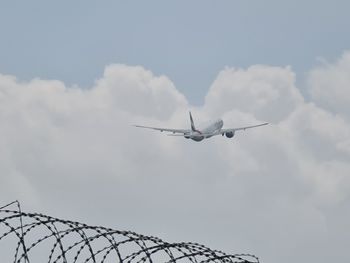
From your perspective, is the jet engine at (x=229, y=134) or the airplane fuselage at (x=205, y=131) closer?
the airplane fuselage at (x=205, y=131)

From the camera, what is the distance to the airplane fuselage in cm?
15850

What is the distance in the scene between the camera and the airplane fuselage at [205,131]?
520ft

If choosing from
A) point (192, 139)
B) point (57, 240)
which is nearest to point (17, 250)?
point (57, 240)

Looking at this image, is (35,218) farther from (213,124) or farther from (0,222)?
(213,124)

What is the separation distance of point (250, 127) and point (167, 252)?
14478 centimetres

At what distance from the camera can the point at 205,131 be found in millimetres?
163375

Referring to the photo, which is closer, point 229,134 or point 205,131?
point 205,131

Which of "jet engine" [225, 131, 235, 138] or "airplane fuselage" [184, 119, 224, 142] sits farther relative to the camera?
"jet engine" [225, 131, 235, 138]

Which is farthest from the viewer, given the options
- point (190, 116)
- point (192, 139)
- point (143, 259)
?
point (190, 116)

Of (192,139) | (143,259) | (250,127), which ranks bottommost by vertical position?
(143,259)

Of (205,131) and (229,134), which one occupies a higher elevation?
(229,134)

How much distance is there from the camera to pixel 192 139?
160 metres

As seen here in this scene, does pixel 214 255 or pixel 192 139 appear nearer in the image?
pixel 214 255

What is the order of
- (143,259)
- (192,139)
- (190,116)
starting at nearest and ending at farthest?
(143,259) → (192,139) → (190,116)
